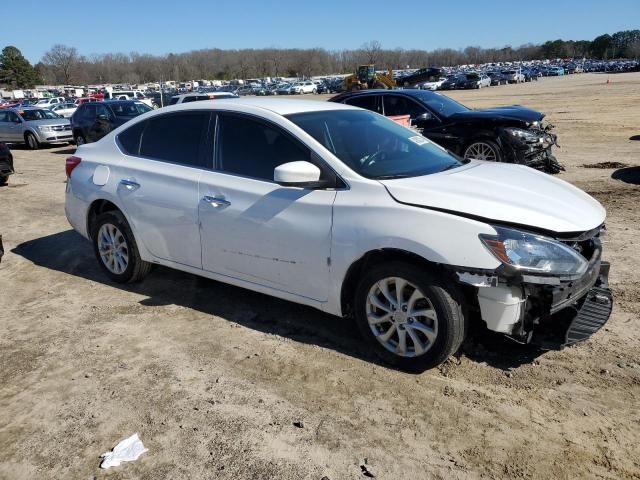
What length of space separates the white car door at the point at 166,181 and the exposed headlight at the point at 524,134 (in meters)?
6.82

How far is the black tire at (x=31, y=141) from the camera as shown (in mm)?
20391

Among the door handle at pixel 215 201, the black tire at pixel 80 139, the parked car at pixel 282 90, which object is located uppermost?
the door handle at pixel 215 201

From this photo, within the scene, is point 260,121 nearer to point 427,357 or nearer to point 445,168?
point 445,168

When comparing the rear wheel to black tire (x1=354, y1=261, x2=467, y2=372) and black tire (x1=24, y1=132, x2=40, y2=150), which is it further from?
black tire (x1=24, y1=132, x2=40, y2=150)

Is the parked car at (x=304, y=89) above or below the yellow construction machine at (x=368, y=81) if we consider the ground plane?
below

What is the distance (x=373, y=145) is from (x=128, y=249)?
2575 millimetres

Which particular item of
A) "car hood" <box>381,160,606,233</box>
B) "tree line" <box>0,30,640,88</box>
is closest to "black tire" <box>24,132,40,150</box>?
"car hood" <box>381,160,606,233</box>

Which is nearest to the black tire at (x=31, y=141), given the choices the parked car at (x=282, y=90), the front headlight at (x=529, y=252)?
the front headlight at (x=529, y=252)

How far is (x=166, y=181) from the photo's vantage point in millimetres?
4918

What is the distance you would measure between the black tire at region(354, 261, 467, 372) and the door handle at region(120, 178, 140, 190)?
2505 millimetres

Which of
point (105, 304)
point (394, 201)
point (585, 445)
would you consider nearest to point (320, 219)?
point (394, 201)

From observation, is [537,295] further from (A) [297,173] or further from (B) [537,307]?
(A) [297,173]

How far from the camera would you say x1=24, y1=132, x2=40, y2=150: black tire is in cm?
2039

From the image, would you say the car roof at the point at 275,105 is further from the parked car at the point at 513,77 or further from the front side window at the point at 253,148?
the parked car at the point at 513,77
